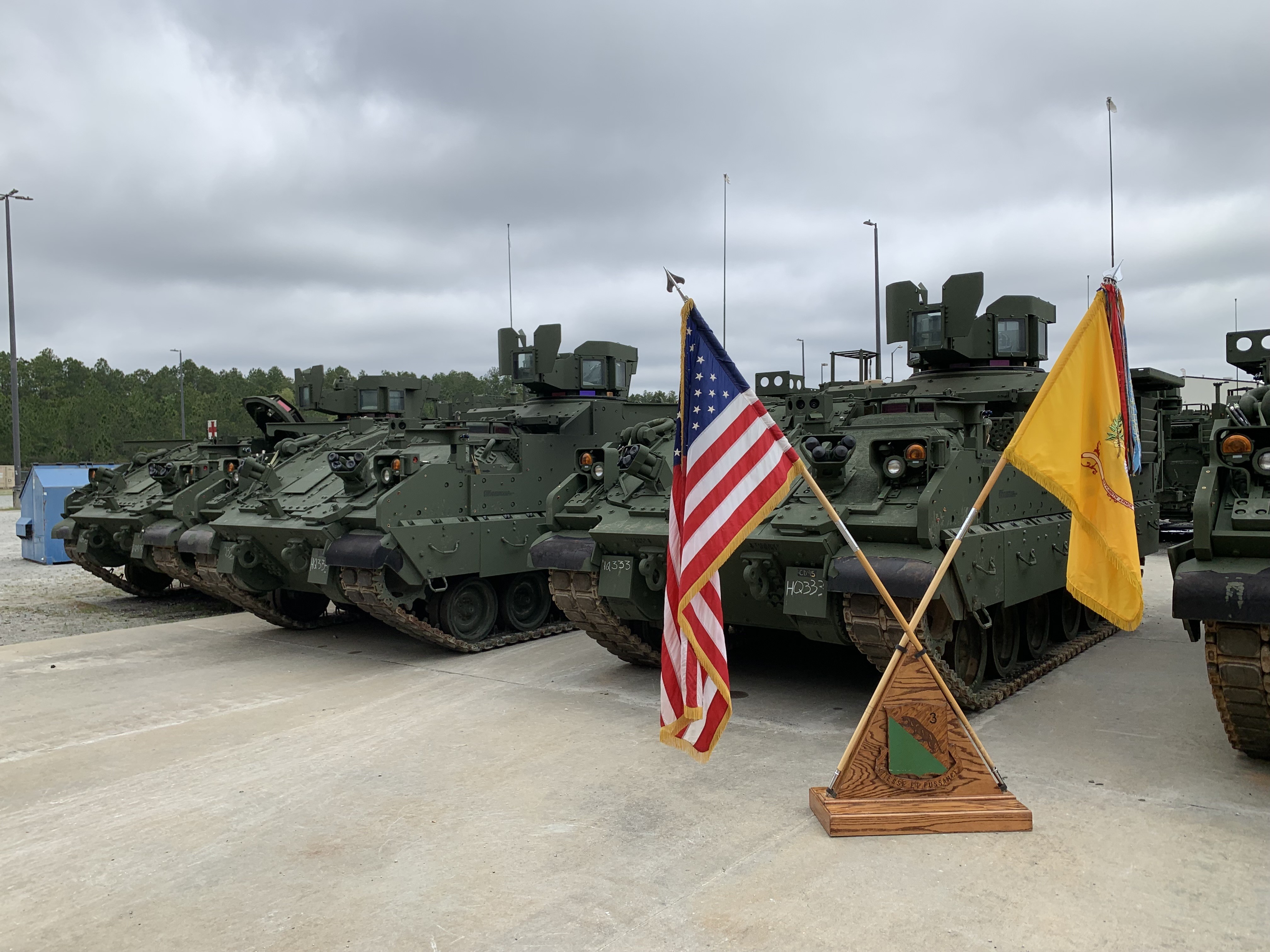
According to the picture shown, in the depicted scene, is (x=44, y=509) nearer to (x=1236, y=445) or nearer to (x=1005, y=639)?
(x=1005, y=639)

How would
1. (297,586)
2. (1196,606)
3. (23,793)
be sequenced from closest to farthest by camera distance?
(1196,606) < (23,793) < (297,586)

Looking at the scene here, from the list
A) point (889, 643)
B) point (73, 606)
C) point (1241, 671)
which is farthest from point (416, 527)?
point (73, 606)

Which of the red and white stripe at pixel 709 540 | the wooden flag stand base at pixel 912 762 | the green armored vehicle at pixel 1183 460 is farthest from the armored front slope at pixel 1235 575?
the green armored vehicle at pixel 1183 460

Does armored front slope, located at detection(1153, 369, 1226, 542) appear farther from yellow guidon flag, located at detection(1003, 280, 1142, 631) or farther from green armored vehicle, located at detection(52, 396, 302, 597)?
green armored vehicle, located at detection(52, 396, 302, 597)

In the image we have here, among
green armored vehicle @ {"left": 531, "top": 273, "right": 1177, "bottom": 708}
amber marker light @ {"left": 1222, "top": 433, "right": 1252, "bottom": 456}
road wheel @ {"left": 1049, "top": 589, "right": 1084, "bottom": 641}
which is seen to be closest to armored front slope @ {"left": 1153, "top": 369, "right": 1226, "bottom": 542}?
road wheel @ {"left": 1049, "top": 589, "right": 1084, "bottom": 641}

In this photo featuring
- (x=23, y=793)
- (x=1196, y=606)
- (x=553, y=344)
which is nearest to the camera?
(x=1196, y=606)

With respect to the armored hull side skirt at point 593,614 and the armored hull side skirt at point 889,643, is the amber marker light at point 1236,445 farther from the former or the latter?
the armored hull side skirt at point 593,614

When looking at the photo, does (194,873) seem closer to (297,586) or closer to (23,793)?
(23,793)

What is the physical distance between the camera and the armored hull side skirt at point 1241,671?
5.42 metres

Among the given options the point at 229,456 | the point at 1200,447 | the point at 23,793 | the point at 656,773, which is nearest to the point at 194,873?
the point at 23,793

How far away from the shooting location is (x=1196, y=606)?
5441mm

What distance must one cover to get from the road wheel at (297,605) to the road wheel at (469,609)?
2.48 m

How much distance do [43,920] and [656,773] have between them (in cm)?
337

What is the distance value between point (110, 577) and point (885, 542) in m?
13.1
